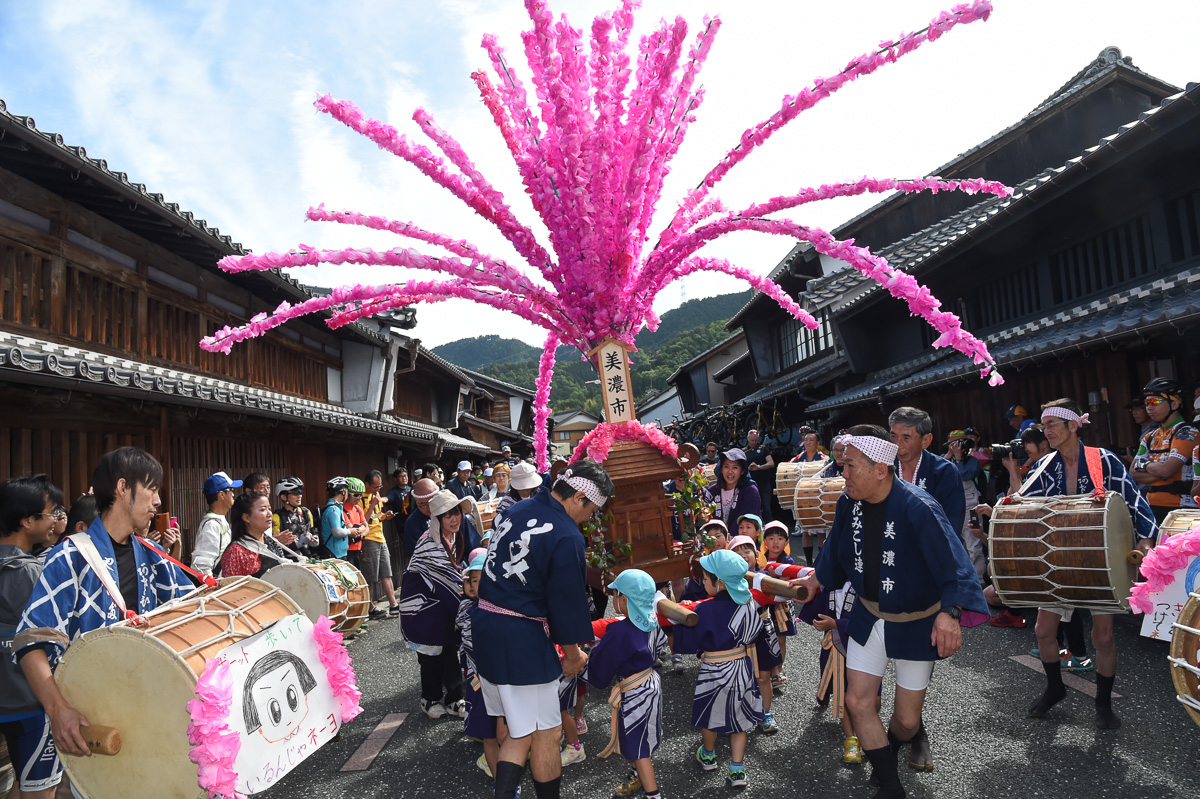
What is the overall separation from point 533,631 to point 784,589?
63.7 inches

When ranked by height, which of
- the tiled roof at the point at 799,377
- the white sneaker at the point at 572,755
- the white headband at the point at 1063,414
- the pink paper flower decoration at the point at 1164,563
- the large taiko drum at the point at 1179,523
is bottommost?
the white sneaker at the point at 572,755

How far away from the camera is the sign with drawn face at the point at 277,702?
2.91 metres

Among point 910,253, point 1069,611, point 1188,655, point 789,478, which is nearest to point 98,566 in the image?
point 1188,655

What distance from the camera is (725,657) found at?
429 centimetres

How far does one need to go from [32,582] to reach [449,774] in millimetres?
2609

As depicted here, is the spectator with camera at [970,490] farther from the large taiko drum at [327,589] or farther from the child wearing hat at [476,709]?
the large taiko drum at [327,589]

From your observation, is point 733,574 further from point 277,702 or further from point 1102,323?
point 1102,323

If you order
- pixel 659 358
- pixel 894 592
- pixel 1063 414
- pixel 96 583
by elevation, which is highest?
pixel 659 358

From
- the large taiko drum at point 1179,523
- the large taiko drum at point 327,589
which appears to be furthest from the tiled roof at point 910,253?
the large taiko drum at point 327,589

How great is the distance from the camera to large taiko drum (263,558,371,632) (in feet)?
17.1

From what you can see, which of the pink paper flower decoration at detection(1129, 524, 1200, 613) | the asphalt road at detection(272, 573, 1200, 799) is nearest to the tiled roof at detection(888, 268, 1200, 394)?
the asphalt road at detection(272, 573, 1200, 799)

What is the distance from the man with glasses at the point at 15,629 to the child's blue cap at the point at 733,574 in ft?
11.5

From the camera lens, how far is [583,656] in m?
3.67

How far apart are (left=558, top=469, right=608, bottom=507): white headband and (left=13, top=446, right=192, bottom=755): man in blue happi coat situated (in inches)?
77.0
